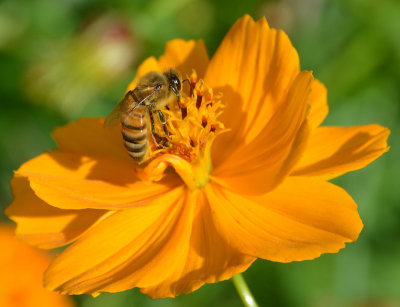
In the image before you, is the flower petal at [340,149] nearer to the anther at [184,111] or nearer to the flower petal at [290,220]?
the flower petal at [290,220]

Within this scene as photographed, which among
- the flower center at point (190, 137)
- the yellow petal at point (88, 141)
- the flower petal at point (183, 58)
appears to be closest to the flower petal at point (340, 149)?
the flower center at point (190, 137)

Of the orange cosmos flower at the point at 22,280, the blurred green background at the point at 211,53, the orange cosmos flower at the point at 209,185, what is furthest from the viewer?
the blurred green background at the point at 211,53

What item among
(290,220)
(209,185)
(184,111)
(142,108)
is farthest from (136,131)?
(290,220)

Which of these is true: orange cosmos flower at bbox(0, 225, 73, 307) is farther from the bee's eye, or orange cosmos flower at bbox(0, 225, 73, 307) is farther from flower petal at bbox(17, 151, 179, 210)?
the bee's eye

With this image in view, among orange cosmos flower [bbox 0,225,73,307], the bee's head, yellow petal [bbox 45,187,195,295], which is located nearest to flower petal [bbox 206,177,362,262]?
yellow petal [bbox 45,187,195,295]

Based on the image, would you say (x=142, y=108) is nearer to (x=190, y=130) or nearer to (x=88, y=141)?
(x=190, y=130)
